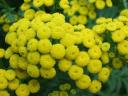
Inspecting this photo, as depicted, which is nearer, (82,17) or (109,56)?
(109,56)

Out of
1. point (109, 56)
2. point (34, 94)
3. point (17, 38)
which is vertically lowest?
point (34, 94)

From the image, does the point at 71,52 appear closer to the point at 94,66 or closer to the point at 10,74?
the point at 94,66

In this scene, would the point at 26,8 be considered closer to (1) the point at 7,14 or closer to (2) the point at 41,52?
(1) the point at 7,14

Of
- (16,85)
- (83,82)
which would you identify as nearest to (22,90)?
(16,85)

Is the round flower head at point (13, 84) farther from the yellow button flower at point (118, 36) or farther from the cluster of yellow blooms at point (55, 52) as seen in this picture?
the yellow button flower at point (118, 36)

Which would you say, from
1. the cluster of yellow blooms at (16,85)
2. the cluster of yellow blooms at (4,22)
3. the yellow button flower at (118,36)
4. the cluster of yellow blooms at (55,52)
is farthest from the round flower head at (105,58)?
the cluster of yellow blooms at (4,22)

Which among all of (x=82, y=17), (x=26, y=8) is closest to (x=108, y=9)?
(x=82, y=17)
